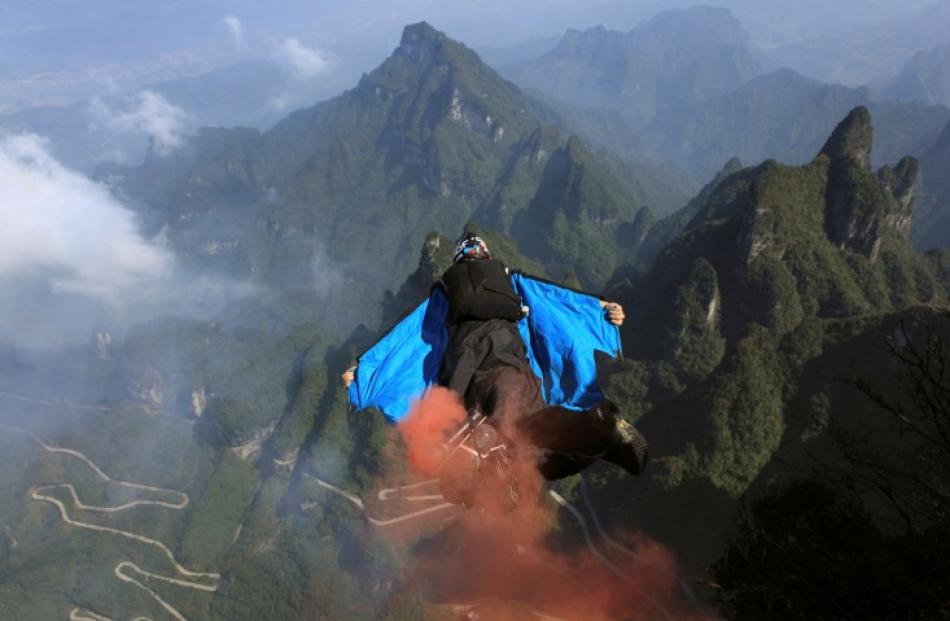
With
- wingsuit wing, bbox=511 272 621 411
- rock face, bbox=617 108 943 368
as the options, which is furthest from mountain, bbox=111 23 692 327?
wingsuit wing, bbox=511 272 621 411

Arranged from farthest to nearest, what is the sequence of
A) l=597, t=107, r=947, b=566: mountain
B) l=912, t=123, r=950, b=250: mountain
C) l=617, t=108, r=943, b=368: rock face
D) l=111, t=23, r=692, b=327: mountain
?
l=111, t=23, r=692, b=327: mountain → l=912, t=123, r=950, b=250: mountain → l=617, t=108, r=943, b=368: rock face → l=597, t=107, r=947, b=566: mountain

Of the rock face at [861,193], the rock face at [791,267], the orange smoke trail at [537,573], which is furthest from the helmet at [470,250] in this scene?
the rock face at [861,193]

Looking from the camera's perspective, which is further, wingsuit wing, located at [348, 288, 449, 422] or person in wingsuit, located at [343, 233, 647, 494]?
wingsuit wing, located at [348, 288, 449, 422]

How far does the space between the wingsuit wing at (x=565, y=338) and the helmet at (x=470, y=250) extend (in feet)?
2.23

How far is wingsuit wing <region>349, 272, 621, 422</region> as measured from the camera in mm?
7207

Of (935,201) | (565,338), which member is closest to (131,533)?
(565,338)

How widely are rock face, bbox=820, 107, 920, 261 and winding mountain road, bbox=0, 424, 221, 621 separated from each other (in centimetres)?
6751

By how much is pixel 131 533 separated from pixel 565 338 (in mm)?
68986

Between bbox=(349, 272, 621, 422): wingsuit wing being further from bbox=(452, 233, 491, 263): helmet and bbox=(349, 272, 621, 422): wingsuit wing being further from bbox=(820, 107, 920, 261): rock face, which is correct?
bbox=(820, 107, 920, 261): rock face

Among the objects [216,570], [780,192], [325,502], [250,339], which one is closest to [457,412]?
[780,192]

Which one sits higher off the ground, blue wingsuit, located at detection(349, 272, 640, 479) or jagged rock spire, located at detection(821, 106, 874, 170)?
jagged rock spire, located at detection(821, 106, 874, 170)

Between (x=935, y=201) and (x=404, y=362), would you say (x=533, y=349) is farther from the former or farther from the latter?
(x=935, y=201)

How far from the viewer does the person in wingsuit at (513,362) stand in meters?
5.33

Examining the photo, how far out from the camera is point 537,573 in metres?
24.9
